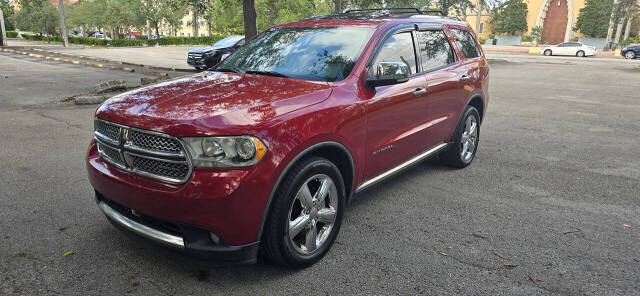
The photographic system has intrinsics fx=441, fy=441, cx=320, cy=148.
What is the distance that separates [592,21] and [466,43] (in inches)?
2535

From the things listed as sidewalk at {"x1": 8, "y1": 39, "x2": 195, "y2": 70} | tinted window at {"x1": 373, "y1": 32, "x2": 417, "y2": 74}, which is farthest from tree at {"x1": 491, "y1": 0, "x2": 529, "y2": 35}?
tinted window at {"x1": 373, "y1": 32, "x2": 417, "y2": 74}

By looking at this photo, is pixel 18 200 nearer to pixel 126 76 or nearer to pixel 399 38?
pixel 399 38

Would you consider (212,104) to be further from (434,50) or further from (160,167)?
(434,50)

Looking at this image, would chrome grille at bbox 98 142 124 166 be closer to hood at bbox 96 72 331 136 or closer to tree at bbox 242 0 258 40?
hood at bbox 96 72 331 136

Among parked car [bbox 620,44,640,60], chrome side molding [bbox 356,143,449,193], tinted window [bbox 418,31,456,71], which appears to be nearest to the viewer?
chrome side molding [bbox 356,143,449,193]

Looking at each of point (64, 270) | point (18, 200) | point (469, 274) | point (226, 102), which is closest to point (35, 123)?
point (18, 200)

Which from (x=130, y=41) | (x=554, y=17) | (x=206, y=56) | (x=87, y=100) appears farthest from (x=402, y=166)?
(x=554, y=17)

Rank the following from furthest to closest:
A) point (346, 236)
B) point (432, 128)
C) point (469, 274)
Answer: point (432, 128) < point (346, 236) < point (469, 274)

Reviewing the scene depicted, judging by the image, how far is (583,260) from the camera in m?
3.33

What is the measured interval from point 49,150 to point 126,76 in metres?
9.52

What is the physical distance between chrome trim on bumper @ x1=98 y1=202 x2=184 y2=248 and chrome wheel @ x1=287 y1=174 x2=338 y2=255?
28.5 inches

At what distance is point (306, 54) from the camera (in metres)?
3.87

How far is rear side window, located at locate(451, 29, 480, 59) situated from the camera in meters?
5.26

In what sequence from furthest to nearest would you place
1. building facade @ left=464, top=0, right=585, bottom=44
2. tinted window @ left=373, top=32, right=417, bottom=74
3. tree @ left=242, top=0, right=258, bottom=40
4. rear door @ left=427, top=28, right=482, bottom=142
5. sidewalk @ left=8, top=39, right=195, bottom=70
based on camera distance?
building facade @ left=464, top=0, right=585, bottom=44 → sidewalk @ left=8, top=39, right=195, bottom=70 → tree @ left=242, top=0, right=258, bottom=40 → rear door @ left=427, top=28, right=482, bottom=142 → tinted window @ left=373, top=32, right=417, bottom=74
